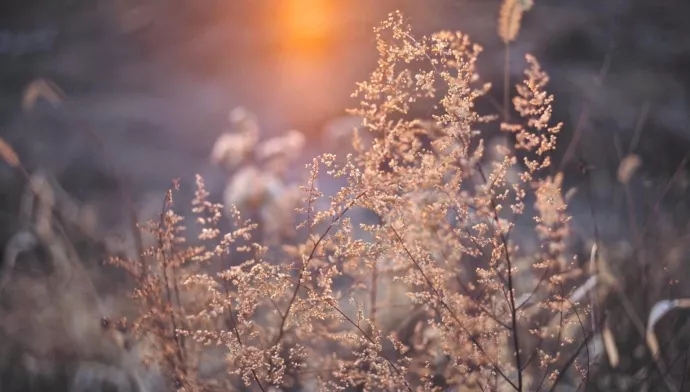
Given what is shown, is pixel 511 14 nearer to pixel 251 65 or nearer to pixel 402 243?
pixel 402 243

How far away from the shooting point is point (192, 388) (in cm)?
55

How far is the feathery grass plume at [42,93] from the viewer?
1.35m

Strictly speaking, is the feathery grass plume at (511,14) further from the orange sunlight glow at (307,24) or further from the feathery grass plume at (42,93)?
the feathery grass plume at (42,93)

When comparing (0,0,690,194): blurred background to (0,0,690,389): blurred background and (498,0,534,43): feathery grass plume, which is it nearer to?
(0,0,690,389): blurred background

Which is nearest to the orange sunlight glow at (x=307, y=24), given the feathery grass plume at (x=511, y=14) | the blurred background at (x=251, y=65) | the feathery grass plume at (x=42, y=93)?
the blurred background at (x=251, y=65)

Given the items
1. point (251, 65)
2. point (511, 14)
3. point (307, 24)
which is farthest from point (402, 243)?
point (251, 65)

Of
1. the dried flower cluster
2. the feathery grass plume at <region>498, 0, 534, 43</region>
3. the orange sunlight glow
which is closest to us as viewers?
the dried flower cluster

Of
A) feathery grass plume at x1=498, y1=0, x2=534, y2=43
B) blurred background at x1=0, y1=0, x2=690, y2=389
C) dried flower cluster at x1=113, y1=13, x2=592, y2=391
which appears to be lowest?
dried flower cluster at x1=113, y1=13, x2=592, y2=391

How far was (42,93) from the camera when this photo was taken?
142 cm

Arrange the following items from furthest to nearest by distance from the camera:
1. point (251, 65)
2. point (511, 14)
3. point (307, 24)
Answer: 1. point (251, 65)
2. point (307, 24)
3. point (511, 14)

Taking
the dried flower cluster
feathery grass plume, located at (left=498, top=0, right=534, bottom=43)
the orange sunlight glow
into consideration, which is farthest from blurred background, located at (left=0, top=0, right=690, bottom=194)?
the dried flower cluster

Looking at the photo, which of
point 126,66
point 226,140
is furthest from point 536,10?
point 126,66

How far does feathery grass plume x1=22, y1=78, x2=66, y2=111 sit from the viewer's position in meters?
1.35

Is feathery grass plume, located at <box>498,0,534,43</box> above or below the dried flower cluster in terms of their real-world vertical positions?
above
